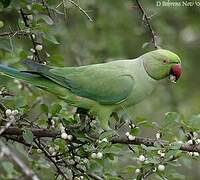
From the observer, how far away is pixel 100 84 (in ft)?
7.91

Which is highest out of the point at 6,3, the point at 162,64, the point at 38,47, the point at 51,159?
the point at 6,3

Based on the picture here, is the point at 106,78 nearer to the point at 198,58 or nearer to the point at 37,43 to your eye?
the point at 37,43

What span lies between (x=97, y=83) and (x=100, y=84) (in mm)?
14

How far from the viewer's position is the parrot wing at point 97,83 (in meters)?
2.38

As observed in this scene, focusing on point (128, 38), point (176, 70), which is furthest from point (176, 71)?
point (128, 38)

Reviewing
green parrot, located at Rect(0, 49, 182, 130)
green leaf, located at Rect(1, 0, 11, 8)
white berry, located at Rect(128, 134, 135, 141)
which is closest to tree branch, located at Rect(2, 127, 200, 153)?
white berry, located at Rect(128, 134, 135, 141)

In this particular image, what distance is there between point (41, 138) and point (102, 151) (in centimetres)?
34

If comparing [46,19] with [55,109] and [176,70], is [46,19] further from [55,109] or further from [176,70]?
[176,70]

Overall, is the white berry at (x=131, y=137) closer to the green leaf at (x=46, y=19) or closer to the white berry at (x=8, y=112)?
the white berry at (x=8, y=112)

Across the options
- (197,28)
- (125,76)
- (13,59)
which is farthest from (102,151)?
(197,28)

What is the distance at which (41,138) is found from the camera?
2.29m

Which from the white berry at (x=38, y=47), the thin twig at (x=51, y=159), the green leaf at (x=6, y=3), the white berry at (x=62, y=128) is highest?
the green leaf at (x=6, y=3)

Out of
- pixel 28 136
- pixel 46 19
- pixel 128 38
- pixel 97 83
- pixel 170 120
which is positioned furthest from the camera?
pixel 128 38

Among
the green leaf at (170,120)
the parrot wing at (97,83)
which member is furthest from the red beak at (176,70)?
the green leaf at (170,120)
